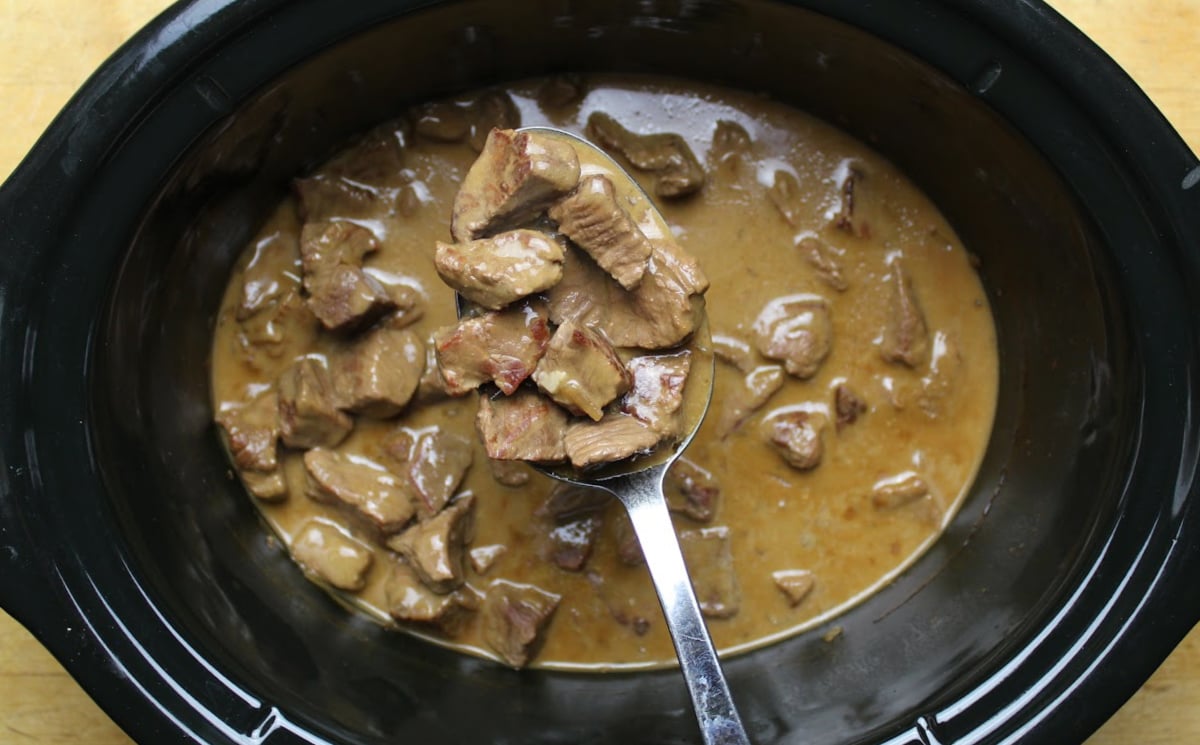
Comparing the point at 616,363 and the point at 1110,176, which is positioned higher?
the point at 1110,176

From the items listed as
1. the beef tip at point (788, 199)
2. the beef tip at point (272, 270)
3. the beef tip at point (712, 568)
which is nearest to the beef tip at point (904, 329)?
the beef tip at point (788, 199)

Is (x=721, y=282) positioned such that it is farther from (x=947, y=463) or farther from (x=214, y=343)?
(x=214, y=343)

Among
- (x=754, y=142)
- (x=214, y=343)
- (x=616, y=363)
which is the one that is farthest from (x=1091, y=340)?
(x=214, y=343)

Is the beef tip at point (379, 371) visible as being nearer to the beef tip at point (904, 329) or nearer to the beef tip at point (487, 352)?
the beef tip at point (487, 352)

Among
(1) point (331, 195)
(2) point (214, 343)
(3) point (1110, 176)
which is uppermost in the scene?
(3) point (1110, 176)

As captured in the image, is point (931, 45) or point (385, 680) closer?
point (931, 45)

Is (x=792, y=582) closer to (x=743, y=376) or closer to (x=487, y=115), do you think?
(x=743, y=376)

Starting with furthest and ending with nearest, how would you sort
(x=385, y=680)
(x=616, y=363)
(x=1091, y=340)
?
(x=385, y=680) < (x=1091, y=340) < (x=616, y=363)
